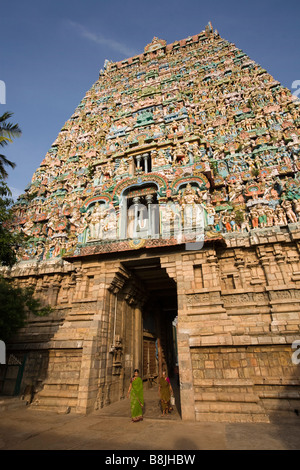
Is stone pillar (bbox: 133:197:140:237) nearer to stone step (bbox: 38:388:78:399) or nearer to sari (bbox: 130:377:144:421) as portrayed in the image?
sari (bbox: 130:377:144:421)

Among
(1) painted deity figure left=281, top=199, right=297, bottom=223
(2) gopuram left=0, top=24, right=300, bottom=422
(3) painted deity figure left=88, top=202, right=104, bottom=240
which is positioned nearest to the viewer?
(2) gopuram left=0, top=24, right=300, bottom=422

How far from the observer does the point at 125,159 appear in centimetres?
1483

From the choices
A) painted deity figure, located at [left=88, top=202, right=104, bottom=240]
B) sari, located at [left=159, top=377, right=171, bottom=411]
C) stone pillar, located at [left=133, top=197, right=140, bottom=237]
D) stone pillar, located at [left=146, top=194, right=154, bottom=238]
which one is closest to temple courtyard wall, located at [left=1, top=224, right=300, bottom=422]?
sari, located at [left=159, top=377, right=171, bottom=411]

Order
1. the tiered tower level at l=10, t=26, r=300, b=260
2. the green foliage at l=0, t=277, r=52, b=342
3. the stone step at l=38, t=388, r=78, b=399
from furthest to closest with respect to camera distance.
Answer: the tiered tower level at l=10, t=26, r=300, b=260 < the green foliage at l=0, t=277, r=52, b=342 < the stone step at l=38, t=388, r=78, b=399

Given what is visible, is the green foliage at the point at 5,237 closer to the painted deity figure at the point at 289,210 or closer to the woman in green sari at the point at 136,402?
the woman in green sari at the point at 136,402

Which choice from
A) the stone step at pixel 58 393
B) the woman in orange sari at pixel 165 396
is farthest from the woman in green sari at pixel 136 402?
the stone step at pixel 58 393

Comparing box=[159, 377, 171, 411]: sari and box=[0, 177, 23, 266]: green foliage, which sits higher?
box=[0, 177, 23, 266]: green foliage

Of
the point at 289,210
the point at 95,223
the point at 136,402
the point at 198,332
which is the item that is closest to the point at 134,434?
the point at 136,402

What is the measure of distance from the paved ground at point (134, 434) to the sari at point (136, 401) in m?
0.21

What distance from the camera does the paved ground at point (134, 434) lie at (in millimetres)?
4875

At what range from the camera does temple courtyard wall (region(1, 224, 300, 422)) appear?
286 inches

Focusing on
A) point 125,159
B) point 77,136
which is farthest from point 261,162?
point 77,136

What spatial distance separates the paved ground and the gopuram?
0.70 metres

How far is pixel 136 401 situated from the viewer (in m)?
7.26
